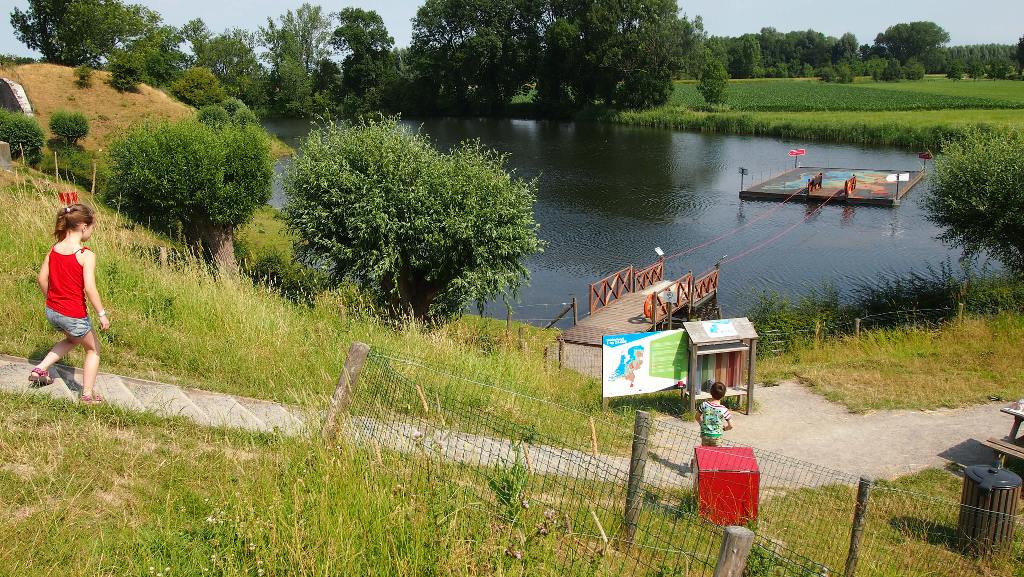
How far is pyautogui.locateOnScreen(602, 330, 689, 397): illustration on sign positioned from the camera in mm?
11531

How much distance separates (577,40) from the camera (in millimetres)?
79125

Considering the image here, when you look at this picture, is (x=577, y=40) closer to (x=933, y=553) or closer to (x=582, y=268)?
(x=582, y=268)

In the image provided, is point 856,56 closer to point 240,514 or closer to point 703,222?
point 703,222

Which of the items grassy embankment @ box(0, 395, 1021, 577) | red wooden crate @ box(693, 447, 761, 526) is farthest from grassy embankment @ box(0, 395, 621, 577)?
red wooden crate @ box(693, 447, 761, 526)

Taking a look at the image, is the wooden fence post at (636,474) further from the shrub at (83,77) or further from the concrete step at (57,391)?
the shrub at (83,77)

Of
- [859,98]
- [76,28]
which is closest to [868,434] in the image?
[76,28]

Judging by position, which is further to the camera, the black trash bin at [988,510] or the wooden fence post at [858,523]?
the black trash bin at [988,510]

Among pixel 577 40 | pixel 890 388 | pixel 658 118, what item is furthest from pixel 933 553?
pixel 577 40

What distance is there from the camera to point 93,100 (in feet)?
143

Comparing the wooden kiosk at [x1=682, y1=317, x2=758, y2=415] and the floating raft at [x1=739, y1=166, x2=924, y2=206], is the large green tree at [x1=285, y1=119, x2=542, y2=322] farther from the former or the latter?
the floating raft at [x1=739, y1=166, x2=924, y2=206]

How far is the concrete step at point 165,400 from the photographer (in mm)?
6203

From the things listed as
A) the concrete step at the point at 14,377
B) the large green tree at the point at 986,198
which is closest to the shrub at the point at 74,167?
the concrete step at the point at 14,377

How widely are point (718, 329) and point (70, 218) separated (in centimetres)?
893

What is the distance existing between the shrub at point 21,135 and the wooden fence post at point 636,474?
2953cm
